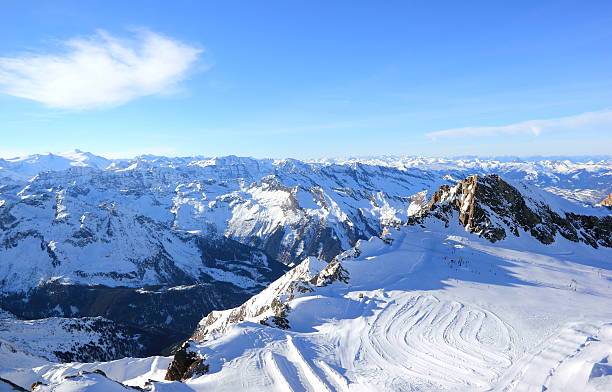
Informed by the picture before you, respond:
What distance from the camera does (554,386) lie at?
18.7 m

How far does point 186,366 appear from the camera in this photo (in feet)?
83.8

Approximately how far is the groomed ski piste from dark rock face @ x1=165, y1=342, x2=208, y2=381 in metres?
0.54

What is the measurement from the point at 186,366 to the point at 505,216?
5357 centimetres

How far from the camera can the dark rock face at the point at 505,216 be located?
182 ft

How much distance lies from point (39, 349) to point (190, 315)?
104764mm

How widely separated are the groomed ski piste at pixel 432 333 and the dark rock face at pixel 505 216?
642 cm

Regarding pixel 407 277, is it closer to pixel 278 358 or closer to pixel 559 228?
pixel 278 358

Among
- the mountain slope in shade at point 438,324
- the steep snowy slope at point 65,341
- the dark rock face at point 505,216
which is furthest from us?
the steep snowy slope at point 65,341

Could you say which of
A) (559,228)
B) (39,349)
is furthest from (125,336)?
(559,228)

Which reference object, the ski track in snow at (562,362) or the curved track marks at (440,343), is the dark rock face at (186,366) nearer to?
the curved track marks at (440,343)

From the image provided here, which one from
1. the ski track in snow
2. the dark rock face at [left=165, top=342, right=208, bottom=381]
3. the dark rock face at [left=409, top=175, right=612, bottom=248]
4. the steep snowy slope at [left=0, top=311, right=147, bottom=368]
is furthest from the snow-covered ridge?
the steep snowy slope at [left=0, top=311, right=147, bottom=368]

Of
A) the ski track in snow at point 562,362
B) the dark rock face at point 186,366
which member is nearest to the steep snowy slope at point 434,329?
the ski track in snow at point 562,362

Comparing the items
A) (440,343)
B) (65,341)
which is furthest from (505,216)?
(65,341)

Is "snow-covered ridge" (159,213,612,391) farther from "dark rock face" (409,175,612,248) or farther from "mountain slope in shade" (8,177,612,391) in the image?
"dark rock face" (409,175,612,248)
